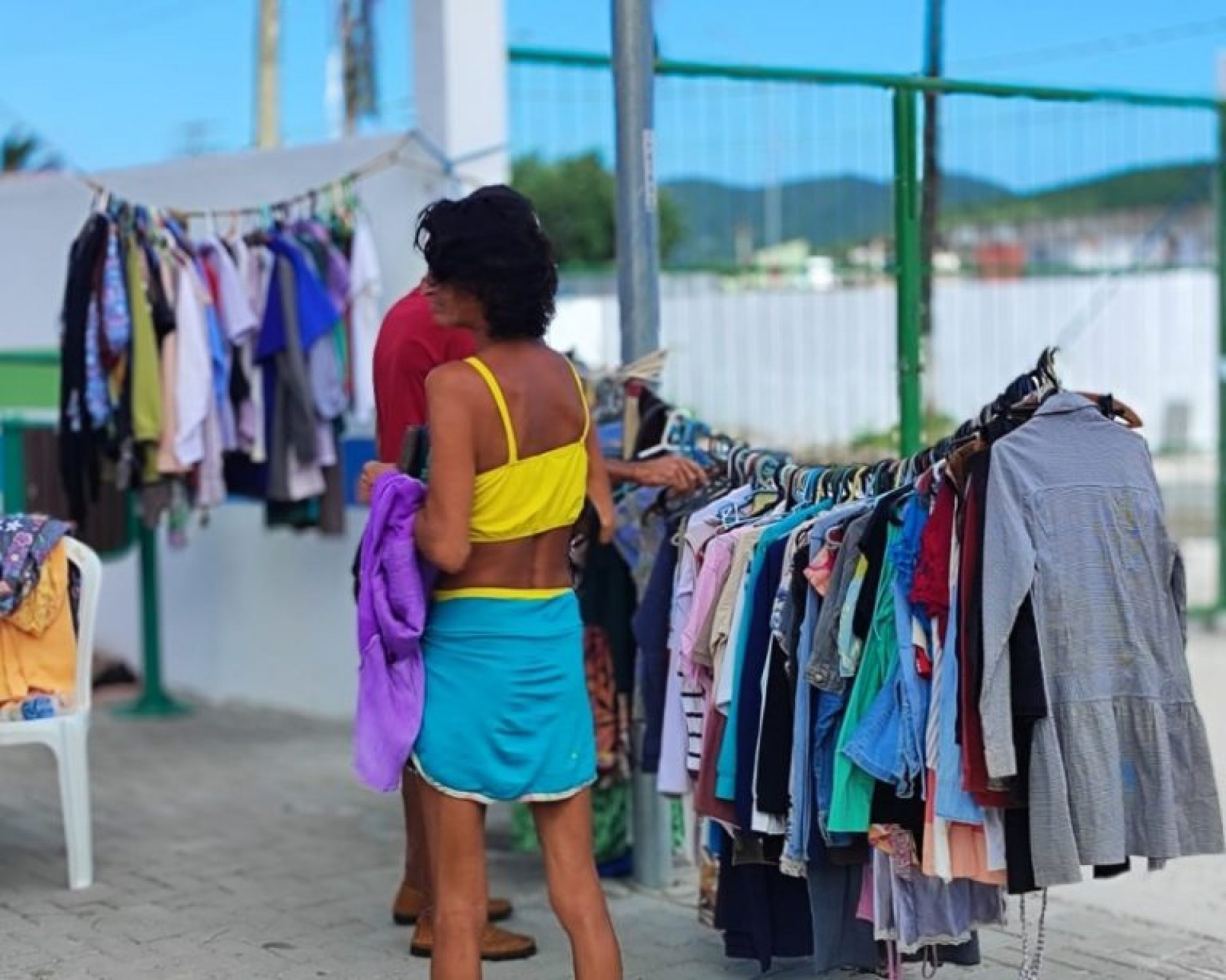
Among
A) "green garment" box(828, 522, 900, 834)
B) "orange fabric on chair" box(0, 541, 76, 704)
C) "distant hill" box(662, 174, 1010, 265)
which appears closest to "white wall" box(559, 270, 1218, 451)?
"distant hill" box(662, 174, 1010, 265)

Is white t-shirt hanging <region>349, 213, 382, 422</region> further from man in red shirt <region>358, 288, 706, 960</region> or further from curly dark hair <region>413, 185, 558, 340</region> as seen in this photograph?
curly dark hair <region>413, 185, 558, 340</region>

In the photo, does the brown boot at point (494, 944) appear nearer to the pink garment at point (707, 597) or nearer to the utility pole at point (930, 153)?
the pink garment at point (707, 597)

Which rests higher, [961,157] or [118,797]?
[961,157]

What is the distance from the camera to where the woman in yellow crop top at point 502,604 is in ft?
12.5

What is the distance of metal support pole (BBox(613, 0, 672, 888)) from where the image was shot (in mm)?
5301

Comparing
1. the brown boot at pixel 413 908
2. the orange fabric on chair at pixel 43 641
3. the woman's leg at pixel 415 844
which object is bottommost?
the brown boot at pixel 413 908

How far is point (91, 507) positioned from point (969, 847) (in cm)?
526

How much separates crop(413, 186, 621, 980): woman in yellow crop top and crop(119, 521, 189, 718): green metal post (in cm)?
441

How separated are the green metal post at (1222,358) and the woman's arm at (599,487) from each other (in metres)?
6.49

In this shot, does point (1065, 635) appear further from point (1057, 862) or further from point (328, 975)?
point (328, 975)

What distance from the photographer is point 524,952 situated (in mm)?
4871

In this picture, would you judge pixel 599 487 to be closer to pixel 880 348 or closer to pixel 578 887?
pixel 578 887

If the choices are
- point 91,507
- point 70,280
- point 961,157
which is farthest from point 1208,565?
point 70,280

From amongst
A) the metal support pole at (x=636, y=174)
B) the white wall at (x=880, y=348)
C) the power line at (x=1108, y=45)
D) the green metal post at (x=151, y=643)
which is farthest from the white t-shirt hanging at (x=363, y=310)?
the power line at (x=1108, y=45)
